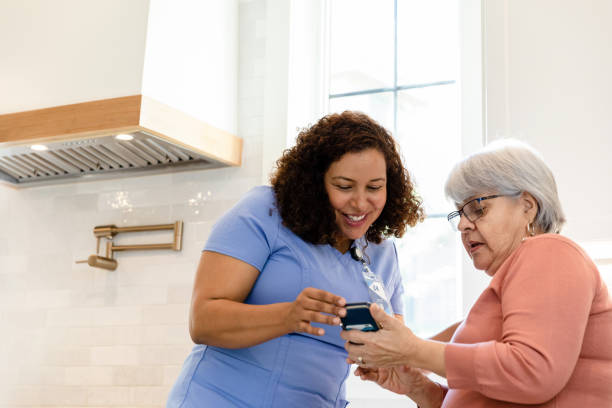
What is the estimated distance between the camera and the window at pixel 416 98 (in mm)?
2826

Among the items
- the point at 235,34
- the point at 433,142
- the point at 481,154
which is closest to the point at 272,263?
the point at 481,154

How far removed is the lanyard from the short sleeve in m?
0.27

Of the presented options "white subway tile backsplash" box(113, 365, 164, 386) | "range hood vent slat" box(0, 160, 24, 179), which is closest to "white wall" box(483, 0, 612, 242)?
"white subway tile backsplash" box(113, 365, 164, 386)

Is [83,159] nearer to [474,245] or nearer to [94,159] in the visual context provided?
[94,159]

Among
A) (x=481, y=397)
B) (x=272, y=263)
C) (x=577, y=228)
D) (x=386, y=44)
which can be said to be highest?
(x=386, y=44)

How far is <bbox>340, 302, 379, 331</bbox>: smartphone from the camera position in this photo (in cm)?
132

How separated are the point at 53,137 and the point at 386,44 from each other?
1507mm

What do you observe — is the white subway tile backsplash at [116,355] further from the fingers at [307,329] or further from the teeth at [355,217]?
the fingers at [307,329]

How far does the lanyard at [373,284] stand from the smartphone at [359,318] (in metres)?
0.39

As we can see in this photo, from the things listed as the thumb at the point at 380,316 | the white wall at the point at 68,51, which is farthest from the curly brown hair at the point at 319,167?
the white wall at the point at 68,51

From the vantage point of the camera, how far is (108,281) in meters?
3.16

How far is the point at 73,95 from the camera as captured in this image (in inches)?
105

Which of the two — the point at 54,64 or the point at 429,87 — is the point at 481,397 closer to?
the point at 429,87

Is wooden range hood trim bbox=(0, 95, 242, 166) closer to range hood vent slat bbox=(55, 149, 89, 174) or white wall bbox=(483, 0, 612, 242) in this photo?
range hood vent slat bbox=(55, 149, 89, 174)
